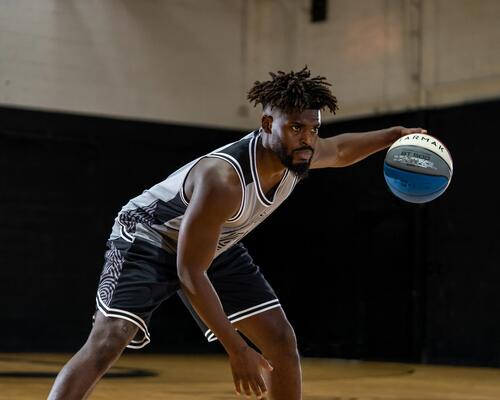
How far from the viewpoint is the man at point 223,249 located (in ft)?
12.5

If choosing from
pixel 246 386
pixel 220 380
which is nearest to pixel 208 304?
pixel 246 386

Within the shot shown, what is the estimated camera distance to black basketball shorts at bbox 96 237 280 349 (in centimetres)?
414

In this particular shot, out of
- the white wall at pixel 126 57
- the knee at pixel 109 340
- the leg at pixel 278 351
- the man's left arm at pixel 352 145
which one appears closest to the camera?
the knee at pixel 109 340

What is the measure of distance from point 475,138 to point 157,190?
790 centimetres

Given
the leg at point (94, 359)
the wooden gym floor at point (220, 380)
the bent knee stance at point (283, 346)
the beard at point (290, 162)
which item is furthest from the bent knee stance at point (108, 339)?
the wooden gym floor at point (220, 380)

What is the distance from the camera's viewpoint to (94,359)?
395 cm

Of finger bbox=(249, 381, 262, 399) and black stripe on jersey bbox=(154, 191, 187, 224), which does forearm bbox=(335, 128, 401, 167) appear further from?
finger bbox=(249, 381, 262, 399)

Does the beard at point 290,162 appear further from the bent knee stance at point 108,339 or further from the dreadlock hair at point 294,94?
the bent knee stance at point 108,339

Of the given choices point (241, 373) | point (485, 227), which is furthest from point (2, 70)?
point (241, 373)

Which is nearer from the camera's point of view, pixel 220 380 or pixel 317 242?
pixel 220 380

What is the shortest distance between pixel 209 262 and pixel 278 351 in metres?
0.88

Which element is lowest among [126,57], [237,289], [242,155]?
[237,289]

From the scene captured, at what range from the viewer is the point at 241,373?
142 inches

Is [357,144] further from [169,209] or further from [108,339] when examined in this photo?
[108,339]
